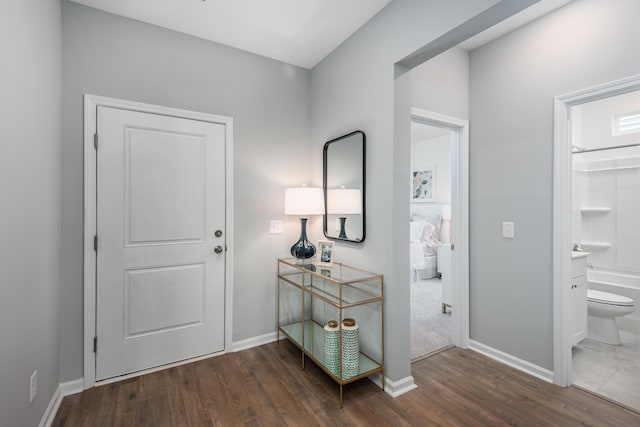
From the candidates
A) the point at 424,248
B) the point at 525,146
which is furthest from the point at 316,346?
the point at 424,248

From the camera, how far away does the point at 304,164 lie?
2.94 meters

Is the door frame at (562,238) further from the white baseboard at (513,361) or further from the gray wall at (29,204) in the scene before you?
the gray wall at (29,204)

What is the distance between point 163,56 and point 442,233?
16.5 feet

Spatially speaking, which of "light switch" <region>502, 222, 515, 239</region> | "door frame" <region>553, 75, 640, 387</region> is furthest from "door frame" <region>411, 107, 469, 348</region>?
"door frame" <region>553, 75, 640, 387</region>

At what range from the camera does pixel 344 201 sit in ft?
7.96

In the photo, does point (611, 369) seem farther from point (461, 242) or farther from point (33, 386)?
point (33, 386)

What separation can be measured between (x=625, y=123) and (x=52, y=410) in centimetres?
551

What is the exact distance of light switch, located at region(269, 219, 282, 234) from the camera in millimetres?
2779

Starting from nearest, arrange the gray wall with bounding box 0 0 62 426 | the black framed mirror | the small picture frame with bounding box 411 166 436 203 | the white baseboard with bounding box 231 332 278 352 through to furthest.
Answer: the gray wall with bounding box 0 0 62 426 < the black framed mirror < the white baseboard with bounding box 231 332 278 352 < the small picture frame with bounding box 411 166 436 203

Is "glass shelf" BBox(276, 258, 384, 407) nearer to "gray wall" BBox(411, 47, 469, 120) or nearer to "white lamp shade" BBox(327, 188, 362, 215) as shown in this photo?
"white lamp shade" BBox(327, 188, 362, 215)

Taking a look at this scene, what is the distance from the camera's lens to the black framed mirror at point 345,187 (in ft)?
7.42

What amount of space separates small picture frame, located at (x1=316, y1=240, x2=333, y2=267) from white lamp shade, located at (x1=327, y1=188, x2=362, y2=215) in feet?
0.92

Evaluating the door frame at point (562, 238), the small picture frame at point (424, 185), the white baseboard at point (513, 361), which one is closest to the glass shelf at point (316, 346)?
the white baseboard at point (513, 361)

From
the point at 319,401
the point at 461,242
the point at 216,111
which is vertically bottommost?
the point at 319,401
